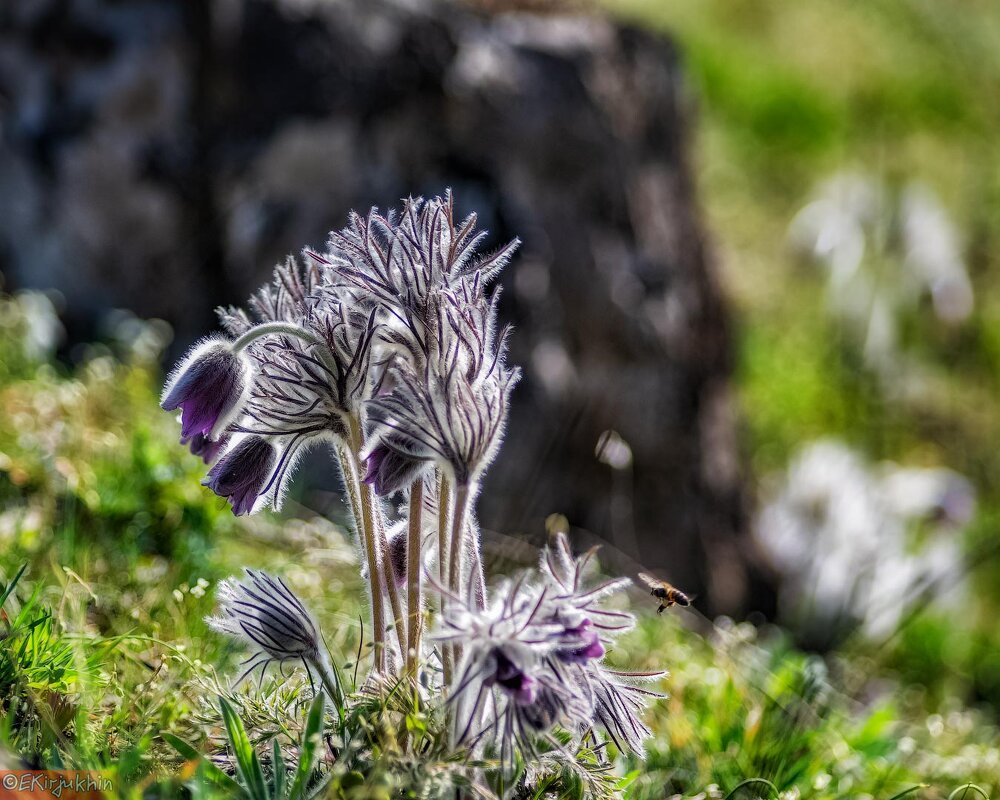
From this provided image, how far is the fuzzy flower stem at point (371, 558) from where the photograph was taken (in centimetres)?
171

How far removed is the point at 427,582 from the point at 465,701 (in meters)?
0.19

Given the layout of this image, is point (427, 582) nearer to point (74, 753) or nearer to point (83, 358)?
point (74, 753)

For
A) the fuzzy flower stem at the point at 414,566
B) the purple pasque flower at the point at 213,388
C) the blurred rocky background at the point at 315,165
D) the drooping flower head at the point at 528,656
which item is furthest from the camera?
the blurred rocky background at the point at 315,165

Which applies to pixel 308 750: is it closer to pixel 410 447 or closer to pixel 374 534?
pixel 374 534

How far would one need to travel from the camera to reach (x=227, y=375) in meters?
1.59

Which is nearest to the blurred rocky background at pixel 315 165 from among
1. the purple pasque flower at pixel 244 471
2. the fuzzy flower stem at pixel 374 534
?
the fuzzy flower stem at pixel 374 534

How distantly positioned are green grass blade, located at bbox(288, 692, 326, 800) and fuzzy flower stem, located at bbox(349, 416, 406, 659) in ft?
0.64

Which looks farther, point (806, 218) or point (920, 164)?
point (920, 164)

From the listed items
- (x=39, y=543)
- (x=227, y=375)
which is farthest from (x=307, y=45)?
(x=227, y=375)

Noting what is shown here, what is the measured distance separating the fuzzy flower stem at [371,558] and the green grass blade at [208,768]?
11.7 inches

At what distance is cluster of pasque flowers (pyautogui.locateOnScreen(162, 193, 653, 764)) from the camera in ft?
4.92

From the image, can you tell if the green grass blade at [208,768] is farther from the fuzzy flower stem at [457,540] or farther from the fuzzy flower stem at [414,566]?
the fuzzy flower stem at [457,540]

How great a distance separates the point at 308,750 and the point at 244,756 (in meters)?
0.10

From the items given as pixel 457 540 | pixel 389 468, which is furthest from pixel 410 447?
pixel 457 540
